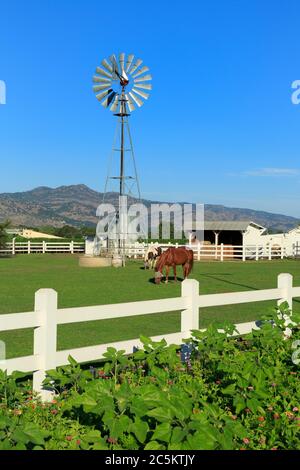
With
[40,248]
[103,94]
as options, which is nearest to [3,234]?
[40,248]

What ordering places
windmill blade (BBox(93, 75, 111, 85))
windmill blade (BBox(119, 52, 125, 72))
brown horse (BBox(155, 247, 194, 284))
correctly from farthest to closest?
windmill blade (BBox(93, 75, 111, 85)) < windmill blade (BBox(119, 52, 125, 72)) < brown horse (BBox(155, 247, 194, 284))

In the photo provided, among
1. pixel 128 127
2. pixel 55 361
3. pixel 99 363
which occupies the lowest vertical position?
pixel 99 363

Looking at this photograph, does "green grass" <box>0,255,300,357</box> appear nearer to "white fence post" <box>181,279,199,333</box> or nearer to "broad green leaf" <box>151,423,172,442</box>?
"white fence post" <box>181,279,199,333</box>

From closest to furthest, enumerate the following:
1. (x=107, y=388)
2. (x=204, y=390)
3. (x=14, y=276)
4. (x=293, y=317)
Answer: (x=107, y=388) < (x=204, y=390) < (x=293, y=317) < (x=14, y=276)

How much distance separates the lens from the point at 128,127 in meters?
39.2

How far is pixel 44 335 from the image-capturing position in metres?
5.75

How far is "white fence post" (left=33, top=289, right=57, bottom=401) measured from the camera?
572 centimetres

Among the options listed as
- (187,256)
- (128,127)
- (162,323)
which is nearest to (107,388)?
(162,323)

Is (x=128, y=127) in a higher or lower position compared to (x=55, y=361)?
higher

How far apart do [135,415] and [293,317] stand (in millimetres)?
4520

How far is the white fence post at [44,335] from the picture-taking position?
225 inches

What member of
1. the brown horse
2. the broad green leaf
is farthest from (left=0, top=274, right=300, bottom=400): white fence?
the brown horse

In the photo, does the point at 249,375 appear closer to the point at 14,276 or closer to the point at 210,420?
the point at 210,420
